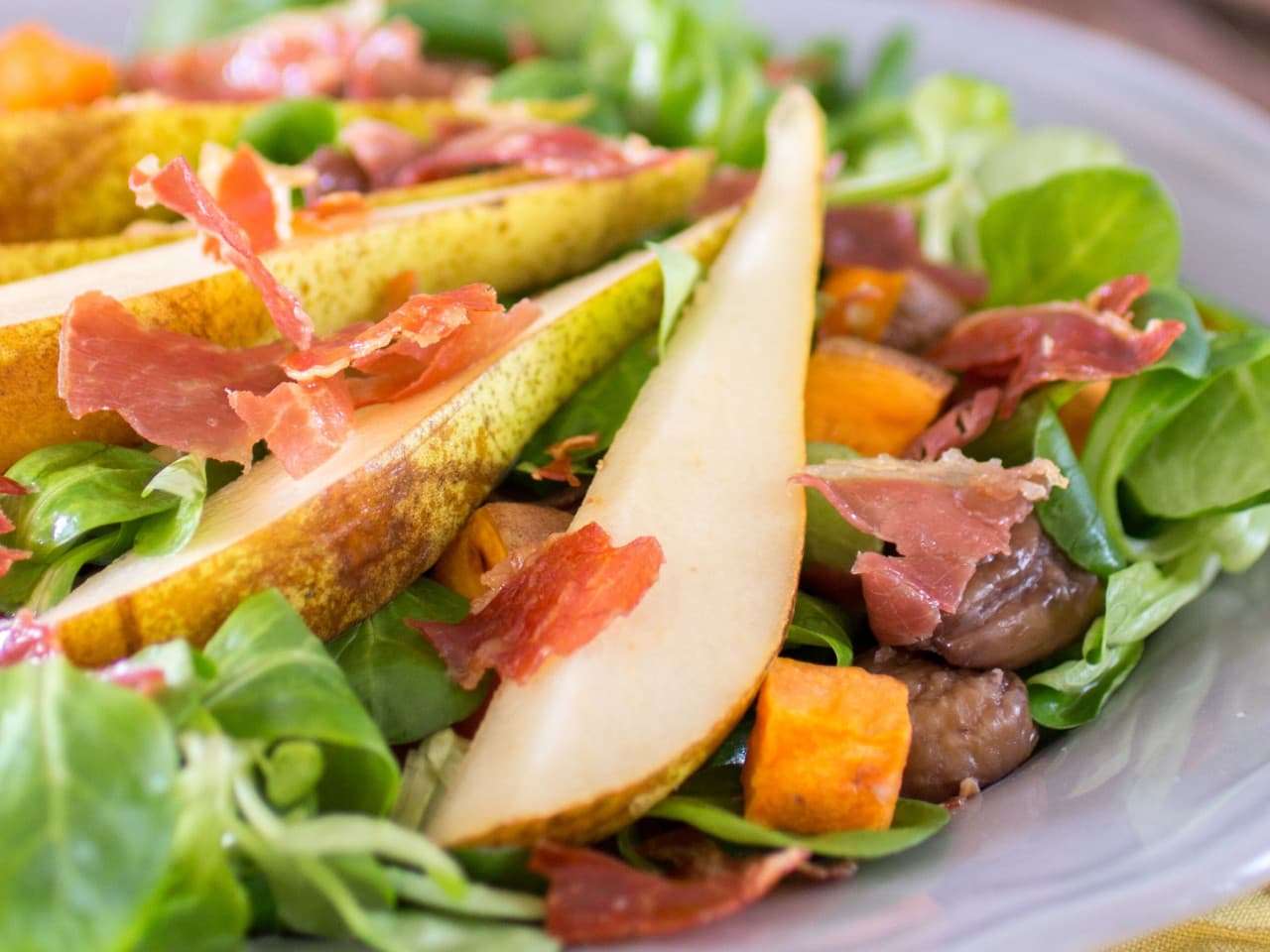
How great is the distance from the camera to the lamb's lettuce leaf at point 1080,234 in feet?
8.13

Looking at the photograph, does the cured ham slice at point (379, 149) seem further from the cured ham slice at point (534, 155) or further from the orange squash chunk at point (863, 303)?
A: the orange squash chunk at point (863, 303)

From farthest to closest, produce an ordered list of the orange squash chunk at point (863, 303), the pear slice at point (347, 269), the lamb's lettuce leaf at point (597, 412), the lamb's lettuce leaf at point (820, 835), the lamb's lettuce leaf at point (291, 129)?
the lamb's lettuce leaf at point (291, 129) → the orange squash chunk at point (863, 303) → the lamb's lettuce leaf at point (597, 412) → the pear slice at point (347, 269) → the lamb's lettuce leaf at point (820, 835)

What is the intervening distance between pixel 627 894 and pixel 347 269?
116cm

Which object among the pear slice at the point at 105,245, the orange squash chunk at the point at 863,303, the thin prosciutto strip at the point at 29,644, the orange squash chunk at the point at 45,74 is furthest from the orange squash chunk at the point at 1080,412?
the orange squash chunk at the point at 45,74

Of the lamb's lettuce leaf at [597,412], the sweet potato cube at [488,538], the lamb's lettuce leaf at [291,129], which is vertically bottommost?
the sweet potato cube at [488,538]

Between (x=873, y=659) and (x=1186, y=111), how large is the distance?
2451 mm

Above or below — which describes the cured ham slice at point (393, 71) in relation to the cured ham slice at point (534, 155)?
below

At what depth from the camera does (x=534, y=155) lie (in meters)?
2.47

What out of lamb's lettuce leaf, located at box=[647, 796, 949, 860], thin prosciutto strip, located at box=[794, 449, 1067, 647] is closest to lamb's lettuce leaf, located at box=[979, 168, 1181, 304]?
thin prosciutto strip, located at box=[794, 449, 1067, 647]

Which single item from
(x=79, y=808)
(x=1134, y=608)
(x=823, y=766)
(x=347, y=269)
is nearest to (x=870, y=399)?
(x=1134, y=608)

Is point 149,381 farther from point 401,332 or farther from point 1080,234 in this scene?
point 1080,234

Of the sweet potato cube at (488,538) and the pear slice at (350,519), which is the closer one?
the pear slice at (350,519)

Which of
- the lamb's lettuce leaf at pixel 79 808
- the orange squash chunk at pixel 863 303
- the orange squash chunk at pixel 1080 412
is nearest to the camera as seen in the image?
the lamb's lettuce leaf at pixel 79 808

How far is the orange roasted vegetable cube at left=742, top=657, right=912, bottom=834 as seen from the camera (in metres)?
1.61
